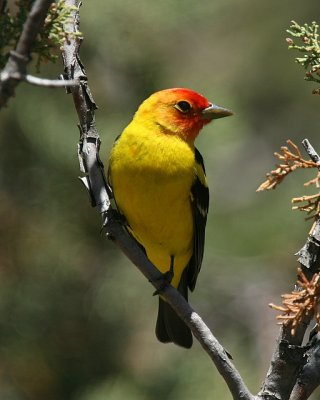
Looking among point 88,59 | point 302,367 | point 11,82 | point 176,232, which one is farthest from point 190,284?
point 11,82

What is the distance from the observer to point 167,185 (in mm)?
3758

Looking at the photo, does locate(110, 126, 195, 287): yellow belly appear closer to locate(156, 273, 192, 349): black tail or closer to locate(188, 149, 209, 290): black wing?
locate(188, 149, 209, 290): black wing

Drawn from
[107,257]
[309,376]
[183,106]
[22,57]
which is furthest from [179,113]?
[22,57]

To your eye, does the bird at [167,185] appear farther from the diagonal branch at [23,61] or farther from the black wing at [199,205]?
the diagonal branch at [23,61]

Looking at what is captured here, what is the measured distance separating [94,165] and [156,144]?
101cm

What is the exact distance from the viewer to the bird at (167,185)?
3734 millimetres

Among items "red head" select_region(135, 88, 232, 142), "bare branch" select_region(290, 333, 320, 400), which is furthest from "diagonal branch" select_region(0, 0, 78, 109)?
"red head" select_region(135, 88, 232, 142)

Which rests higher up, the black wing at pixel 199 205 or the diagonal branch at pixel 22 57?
the diagonal branch at pixel 22 57

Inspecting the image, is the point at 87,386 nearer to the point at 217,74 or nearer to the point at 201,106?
the point at 201,106

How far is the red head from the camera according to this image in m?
4.09

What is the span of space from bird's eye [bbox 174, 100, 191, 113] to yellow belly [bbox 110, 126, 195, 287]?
23cm

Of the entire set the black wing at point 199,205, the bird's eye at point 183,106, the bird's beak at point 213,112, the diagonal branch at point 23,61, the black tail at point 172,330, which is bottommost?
the black tail at point 172,330

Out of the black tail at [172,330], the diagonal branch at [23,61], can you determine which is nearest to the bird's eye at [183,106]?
the black tail at [172,330]

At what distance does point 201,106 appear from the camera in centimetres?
422
